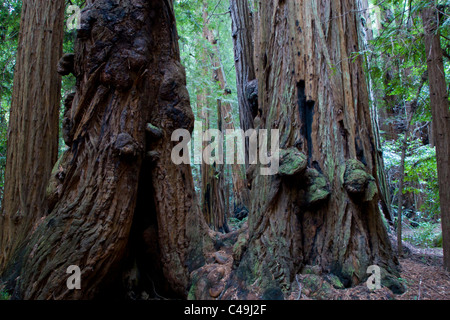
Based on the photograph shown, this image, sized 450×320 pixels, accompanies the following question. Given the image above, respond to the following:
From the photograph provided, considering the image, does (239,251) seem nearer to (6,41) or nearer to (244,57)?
(244,57)

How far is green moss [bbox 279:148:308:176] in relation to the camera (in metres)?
3.04

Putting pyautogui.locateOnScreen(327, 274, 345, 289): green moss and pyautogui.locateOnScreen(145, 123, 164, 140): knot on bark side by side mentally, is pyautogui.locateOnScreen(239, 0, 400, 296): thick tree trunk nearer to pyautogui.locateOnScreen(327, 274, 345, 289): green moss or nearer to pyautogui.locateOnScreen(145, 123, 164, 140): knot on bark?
pyautogui.locateOnScreen(327, 274, 345, 289): green moss

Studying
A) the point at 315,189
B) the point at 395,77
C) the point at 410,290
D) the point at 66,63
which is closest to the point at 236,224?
the point at 395,77

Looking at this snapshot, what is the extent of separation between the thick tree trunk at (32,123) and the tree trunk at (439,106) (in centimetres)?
533

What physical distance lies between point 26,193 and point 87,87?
1819 mm

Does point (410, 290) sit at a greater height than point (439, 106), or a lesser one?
lesser

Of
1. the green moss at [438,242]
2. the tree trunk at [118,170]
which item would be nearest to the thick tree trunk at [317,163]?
the tree trunk at [118,170]

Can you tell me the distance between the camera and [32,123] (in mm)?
4191

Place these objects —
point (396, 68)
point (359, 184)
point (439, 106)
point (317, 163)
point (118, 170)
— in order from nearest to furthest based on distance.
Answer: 1. point (359, 184)
2. point (317, 163)
3. point (118, 170)
4. point (439, 106)
5. point (396, 68)

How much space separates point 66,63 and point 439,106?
16.4ft

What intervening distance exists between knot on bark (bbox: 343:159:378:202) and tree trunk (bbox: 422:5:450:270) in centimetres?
133

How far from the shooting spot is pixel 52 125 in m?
4.38

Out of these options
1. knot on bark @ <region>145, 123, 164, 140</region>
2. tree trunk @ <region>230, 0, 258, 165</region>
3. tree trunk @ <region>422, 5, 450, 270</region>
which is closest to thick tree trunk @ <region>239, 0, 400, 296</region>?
tree trunk @ <region>422, 5, 450, 270</region>
